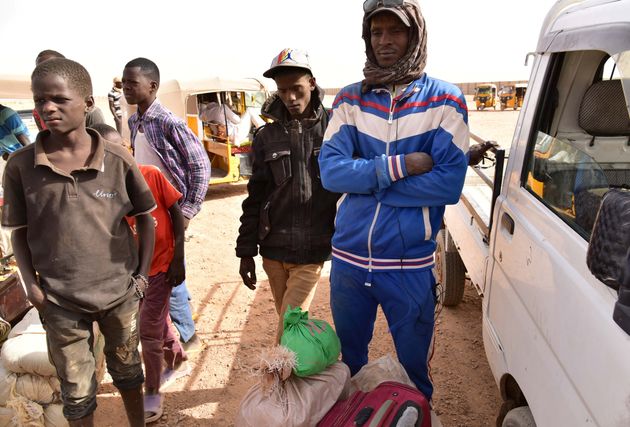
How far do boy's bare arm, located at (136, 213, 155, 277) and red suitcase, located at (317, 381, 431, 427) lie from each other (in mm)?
1115

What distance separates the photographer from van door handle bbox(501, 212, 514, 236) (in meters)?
2.28

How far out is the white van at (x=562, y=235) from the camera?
1.36 m

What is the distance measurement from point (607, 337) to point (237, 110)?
10.3m

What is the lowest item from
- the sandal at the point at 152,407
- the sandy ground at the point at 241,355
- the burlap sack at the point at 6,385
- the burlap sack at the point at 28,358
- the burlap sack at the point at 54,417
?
the sandy ground at the point at 241,355

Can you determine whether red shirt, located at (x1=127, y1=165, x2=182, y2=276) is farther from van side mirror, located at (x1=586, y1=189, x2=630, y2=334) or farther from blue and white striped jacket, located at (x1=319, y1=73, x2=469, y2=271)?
van side mirror, located at (x1=586, y1=189, x2=630, y2=334)

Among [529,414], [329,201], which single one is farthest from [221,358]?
[529,414]

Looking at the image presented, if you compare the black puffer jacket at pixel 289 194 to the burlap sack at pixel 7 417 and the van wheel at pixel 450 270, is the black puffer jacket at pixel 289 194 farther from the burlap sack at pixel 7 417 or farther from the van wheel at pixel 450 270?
the van wheel at pixel 450 270

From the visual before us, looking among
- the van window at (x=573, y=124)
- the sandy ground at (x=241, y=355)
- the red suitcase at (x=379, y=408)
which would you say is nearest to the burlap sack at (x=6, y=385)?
Result: the sandy ground at (x=241, y=355)

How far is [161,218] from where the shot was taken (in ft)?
9.18

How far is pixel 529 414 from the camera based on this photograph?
73.7 inches

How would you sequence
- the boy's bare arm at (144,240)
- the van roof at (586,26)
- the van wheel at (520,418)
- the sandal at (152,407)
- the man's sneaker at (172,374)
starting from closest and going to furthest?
the van roof at (586,26), the van wheel at (520,418), the boy's bare arm at (144,240), the sandal at (152,407), the man's sneaker at (172,374)

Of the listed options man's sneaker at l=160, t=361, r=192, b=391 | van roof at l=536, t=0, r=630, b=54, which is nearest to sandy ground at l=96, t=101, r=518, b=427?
man's sneaker at l=160, t=361, r=192, b=391

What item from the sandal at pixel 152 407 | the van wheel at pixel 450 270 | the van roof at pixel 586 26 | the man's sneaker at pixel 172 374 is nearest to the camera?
the van roof at pixel 586 26

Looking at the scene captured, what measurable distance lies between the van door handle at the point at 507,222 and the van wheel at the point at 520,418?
0.76 m
